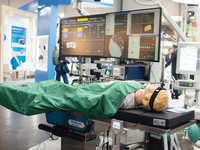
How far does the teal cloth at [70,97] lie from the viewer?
1.87m

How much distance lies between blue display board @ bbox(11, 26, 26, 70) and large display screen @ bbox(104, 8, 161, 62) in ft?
30.3

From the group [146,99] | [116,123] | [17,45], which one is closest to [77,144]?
[116,123]

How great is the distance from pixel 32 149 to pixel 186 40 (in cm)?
273

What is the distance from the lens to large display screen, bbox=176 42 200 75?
11.5 ft

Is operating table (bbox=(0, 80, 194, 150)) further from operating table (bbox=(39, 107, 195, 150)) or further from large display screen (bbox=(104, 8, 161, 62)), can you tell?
large display screen (bbox=(104, 8, 161, 62))

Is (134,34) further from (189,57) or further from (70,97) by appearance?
(70,97)

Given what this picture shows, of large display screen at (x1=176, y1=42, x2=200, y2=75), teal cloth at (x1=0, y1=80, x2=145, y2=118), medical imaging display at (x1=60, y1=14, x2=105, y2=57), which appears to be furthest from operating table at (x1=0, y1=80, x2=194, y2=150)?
large display screen at (x1=176, y1=42, x2=200, y2=75)

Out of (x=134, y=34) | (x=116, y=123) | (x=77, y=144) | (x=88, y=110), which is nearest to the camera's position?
(x=116, y=123)

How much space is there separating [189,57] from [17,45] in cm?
1026

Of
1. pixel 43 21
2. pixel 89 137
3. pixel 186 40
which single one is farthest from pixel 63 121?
pixel 43 21

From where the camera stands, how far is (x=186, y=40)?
370 cm

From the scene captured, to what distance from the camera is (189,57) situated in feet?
11.6

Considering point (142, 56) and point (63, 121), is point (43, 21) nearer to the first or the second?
point (142, 56)

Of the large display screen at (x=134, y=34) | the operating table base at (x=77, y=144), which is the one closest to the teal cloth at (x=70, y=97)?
the operating table base at (x=77, y=144)
